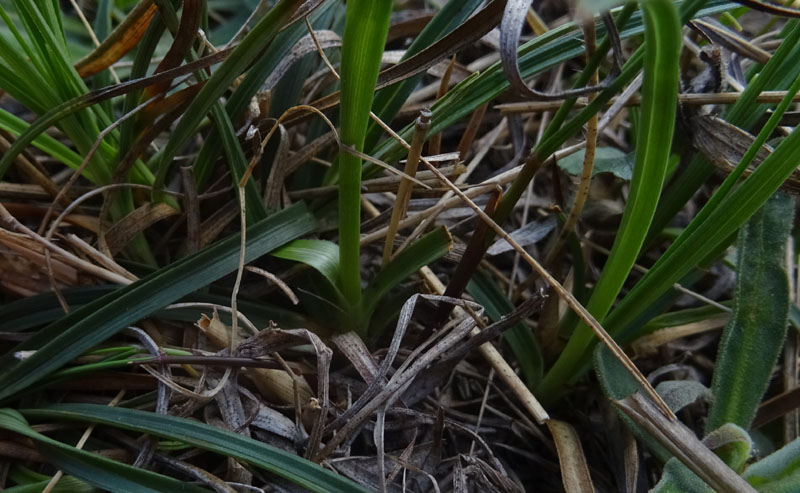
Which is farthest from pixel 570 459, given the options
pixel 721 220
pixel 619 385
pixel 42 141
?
pixel 42 141

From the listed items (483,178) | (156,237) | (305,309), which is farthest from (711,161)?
(156,237)

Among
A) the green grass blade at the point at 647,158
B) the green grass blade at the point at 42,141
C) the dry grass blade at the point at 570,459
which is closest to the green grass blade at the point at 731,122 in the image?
the green grass blade at the point at 647,158

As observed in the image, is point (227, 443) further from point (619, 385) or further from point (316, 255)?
point (619, 385)

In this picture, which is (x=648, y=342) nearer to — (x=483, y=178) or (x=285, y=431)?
(x=483, y=178)

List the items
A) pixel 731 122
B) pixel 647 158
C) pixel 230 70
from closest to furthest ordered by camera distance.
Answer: pixel 647 158
pixel 230 70
pixel 731 122

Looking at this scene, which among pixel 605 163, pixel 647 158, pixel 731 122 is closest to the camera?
pixel 647 158

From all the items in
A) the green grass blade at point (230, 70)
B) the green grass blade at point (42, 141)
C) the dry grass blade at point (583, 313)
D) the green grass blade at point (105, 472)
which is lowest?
the green grass blade at point (105, 472)

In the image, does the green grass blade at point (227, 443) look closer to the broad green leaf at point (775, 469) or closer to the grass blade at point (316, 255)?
the grass blade at point (316, 255)

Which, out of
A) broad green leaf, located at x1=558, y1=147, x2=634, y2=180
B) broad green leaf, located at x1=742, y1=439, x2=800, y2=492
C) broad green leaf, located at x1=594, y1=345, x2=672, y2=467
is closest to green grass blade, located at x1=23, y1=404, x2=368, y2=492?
broad green leaf, located at x1=594, y1=345, x2=672, y2=467
